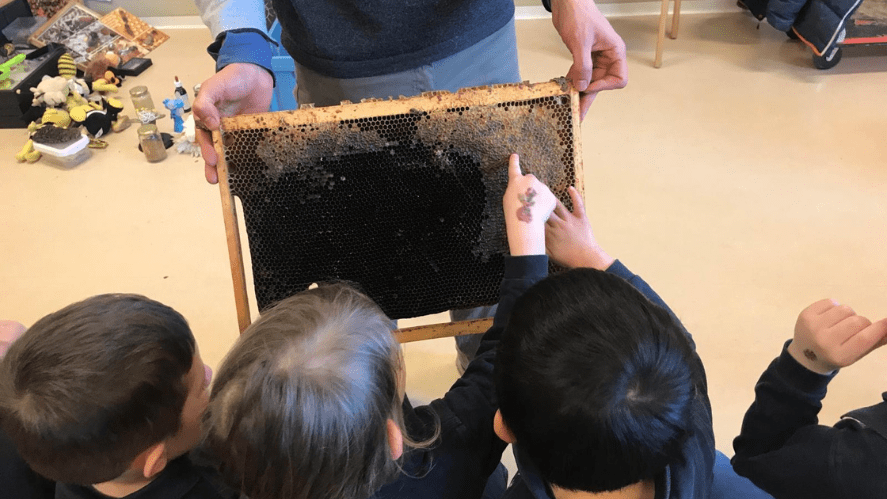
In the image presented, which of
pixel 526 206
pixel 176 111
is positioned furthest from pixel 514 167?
pixel 176 111

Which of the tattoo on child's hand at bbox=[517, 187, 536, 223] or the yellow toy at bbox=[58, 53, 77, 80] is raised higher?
the tattoo on child's hand at bbox=[517, 187, 536, 223]

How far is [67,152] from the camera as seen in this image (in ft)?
10.2

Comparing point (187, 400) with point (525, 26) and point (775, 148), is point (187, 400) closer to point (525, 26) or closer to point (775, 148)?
point (775, 148)

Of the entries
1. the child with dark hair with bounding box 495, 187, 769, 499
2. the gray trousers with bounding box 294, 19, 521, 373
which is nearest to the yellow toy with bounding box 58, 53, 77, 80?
the gray trousers with bounding box 294, 19, 521, 373

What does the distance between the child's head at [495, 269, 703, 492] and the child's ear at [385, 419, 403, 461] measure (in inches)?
7.1

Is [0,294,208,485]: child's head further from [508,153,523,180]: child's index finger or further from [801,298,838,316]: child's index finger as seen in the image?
[801,298,838,316]: child's index finger

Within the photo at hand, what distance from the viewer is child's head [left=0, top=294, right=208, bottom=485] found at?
975 mm

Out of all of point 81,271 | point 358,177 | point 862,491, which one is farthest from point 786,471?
point 81,271

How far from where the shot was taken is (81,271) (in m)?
2.62

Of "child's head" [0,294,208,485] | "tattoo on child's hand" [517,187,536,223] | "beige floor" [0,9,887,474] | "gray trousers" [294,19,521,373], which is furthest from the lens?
"beige floor" [0,9,887,474]

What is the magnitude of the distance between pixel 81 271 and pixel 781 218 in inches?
115

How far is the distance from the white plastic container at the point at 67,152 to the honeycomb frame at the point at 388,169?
7.33 ft

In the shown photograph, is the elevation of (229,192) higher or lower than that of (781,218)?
higher

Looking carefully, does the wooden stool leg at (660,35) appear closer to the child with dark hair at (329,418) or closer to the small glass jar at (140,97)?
the small glass jar at (140,97)
